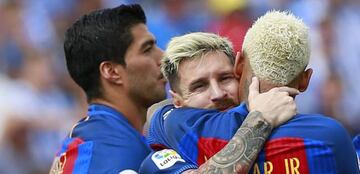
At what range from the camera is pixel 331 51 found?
7387 millimetres

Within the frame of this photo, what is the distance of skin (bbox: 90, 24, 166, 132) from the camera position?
158 inches

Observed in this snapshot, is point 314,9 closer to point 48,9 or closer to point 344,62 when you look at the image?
point 344,62

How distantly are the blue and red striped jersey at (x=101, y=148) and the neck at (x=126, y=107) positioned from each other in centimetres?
16

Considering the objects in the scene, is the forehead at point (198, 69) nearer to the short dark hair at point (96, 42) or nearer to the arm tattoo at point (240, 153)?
the arm tattoo at point (240, 153)

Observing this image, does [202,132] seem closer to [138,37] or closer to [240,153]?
[240,153]

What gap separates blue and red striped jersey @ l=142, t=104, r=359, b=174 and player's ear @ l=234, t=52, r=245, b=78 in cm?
13

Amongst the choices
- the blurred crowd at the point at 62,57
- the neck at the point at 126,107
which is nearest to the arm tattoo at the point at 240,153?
the neck at the point at 126,107

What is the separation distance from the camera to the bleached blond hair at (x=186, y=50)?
3.34 m

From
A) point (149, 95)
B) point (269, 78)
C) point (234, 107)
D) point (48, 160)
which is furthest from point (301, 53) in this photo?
point (48, 160)

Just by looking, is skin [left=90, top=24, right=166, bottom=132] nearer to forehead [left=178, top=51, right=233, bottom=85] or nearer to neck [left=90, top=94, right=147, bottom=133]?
neck [left=90, top=94, right=147, bottom=133]

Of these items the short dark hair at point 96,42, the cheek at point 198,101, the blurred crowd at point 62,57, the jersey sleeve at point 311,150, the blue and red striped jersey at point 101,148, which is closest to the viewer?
the jersey sleeve at point 311,150

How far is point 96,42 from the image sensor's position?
13.1 feet

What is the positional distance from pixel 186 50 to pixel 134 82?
2.47ft

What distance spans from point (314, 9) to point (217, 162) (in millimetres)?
4995
